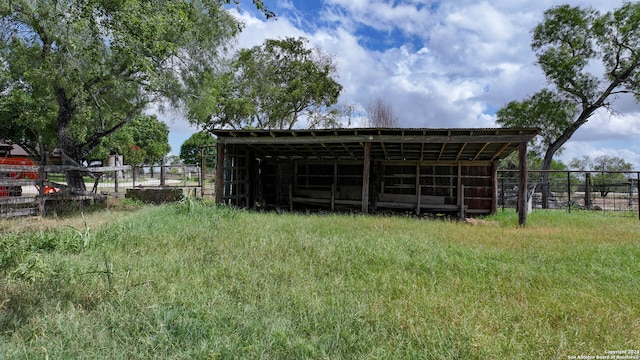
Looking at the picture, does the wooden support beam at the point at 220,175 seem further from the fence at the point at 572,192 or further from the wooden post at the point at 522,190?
the fence at the point at 572,192

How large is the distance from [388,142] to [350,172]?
11.5 feet

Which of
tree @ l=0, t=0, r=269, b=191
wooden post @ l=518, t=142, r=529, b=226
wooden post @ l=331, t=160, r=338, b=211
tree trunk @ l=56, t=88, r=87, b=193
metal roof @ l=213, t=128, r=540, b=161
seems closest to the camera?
tree @ l=0, t=0, r=269, b=191

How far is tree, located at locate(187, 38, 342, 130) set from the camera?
23.6 meters

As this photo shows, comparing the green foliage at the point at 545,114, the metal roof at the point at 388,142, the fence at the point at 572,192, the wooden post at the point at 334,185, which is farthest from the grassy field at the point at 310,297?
the green foliage at the point at 545,114

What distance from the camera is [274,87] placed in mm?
23594

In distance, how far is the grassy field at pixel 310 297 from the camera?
110 inches

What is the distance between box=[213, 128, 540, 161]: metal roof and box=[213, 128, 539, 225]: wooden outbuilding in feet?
0.11

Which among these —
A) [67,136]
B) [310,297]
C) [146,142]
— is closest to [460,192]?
[310,297]

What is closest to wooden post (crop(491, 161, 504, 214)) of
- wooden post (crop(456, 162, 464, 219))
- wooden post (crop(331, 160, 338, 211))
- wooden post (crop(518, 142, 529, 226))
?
wooden post (crop(456, 162, 464, 219))

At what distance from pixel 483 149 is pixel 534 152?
1289 centimetres

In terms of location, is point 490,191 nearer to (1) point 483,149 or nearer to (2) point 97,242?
(1) point 483,149

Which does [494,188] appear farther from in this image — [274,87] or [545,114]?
[274,87]

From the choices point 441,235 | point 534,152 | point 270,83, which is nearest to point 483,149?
point 441,235

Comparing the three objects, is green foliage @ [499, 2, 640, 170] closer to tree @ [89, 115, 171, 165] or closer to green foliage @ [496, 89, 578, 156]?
green foliage @ [496, 89, 578, 156]
